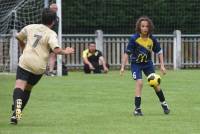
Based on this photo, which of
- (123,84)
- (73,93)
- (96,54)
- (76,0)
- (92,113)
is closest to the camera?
(92,113)

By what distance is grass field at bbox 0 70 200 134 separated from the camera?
11.5 meters

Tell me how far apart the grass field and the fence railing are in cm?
1040

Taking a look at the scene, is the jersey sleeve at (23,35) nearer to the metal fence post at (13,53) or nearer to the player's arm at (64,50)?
the player's arm at (64,50)

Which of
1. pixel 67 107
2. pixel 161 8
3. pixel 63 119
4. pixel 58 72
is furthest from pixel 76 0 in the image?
pixel 63 119

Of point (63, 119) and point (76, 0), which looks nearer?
point (63, 119)

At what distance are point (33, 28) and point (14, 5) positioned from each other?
1522cm

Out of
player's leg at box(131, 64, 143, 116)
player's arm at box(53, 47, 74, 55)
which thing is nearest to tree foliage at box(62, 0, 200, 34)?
player's leg at box(131, 64, 143, 116)

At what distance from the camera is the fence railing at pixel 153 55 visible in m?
33.4

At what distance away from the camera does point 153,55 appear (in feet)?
109

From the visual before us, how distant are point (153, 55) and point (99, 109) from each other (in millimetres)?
18793

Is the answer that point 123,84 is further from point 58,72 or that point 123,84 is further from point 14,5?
point 14,5

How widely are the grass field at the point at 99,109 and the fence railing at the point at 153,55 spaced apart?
34.1 ft

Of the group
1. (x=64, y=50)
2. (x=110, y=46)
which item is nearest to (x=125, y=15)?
Result: (x=110, y=46)

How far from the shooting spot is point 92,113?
14.0 m
